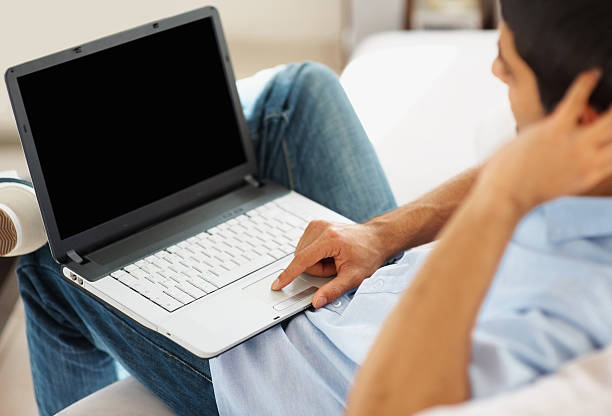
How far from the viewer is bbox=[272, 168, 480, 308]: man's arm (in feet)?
3.84

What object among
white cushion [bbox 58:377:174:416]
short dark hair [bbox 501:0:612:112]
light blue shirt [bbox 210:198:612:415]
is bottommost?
white cushion [bbox 58:377:174:416]

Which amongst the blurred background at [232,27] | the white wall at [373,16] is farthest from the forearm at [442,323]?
the white wall at [373,16]

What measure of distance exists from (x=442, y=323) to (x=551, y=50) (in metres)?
0.30

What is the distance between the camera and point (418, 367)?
0.75 m

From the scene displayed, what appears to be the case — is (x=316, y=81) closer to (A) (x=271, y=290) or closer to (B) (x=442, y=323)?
(A) (x=271, y=290)

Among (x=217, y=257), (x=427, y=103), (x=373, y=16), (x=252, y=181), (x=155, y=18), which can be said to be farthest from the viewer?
(x=373, y=16)

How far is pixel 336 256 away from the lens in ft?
3.92

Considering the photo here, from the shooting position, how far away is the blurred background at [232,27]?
194 centimetres

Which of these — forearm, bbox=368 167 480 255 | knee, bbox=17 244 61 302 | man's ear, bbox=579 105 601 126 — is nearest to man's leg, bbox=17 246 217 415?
knee, bbox=17 244 61 302

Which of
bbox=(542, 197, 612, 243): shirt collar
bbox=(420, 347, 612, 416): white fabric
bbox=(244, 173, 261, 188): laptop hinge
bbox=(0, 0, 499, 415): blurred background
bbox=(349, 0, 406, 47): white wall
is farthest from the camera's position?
bbox=(349, 0, 406, 47): white wall

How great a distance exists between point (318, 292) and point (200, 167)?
369mm

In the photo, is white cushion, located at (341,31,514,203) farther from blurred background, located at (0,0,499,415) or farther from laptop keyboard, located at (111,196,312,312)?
laptop keyboard, located at (111,196,312,312)

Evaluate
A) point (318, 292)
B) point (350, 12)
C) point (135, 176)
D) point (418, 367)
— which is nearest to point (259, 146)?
point (135, 176)

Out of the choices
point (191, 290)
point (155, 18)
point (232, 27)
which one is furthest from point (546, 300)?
point (232, 27)
